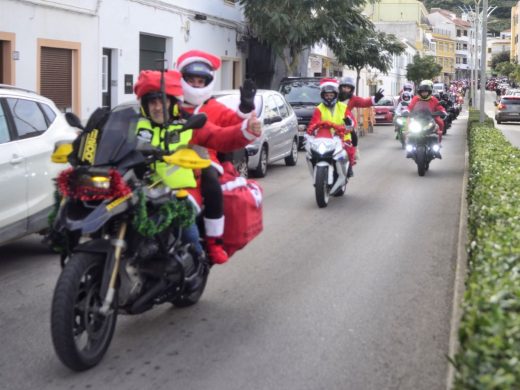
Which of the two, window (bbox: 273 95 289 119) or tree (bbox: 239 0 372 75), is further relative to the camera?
tree (bbox: 239 0 372 75)

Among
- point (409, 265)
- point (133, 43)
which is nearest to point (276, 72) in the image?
point (133, 43)

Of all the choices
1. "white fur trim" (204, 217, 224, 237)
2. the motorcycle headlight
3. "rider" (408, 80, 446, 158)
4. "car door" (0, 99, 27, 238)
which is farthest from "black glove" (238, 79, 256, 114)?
"rider" (408, 80, 446, 158)

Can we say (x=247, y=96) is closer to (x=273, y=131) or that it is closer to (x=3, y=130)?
(x=3, y=130)

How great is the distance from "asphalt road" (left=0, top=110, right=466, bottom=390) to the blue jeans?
59cm

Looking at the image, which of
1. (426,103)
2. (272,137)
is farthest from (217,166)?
(426,103)

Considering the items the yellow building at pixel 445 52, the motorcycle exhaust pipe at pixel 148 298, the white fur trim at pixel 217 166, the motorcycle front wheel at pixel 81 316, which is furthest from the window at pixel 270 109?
the yellow building at pixel 445 52

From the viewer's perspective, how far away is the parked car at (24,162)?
7.32m

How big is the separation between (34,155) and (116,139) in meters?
3.07

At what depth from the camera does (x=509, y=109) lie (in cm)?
4084

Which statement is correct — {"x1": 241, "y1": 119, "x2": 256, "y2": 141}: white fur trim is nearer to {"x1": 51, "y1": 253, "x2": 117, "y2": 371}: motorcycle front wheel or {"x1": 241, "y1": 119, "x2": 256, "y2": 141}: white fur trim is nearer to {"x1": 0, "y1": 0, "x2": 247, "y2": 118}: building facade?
{"x1": 51, "y1": 253, "x2": 117, "y2": 371}: motorcycle front wheel

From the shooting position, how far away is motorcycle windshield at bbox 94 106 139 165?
4.82 metres

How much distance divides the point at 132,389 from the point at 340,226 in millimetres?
5869

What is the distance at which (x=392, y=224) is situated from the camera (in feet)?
34.2

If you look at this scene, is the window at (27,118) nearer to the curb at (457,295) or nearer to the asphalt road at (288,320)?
the asphalt road at (288,320)
